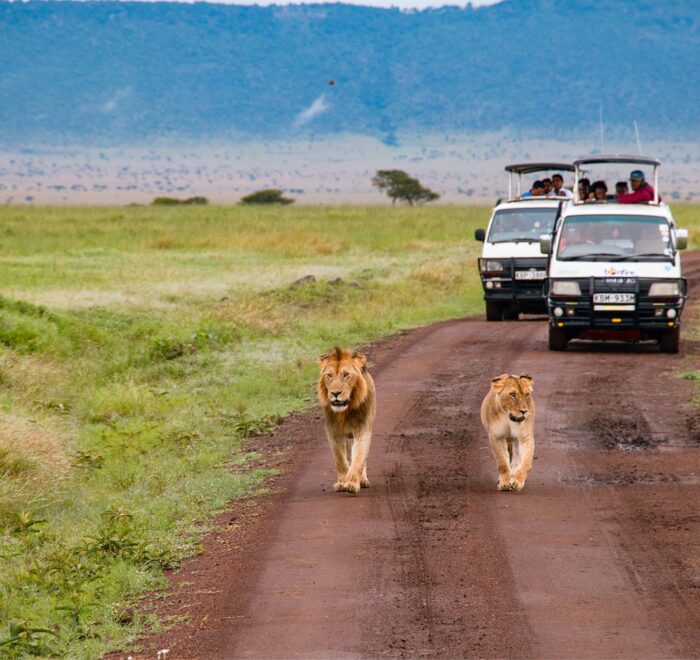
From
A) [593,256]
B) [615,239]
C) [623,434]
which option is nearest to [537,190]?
[615,239]

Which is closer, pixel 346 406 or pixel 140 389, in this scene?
pixel 346 406

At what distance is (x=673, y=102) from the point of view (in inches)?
7057

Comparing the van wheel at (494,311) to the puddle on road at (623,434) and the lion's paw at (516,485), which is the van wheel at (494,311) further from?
the lion's paw at (516,485)

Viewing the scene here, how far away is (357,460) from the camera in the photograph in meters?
9.72

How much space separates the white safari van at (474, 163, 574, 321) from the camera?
2227 centimetres

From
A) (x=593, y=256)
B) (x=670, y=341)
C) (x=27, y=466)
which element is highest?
(x=593, y=256)

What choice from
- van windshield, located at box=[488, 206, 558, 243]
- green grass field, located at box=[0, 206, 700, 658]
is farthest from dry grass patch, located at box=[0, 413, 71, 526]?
van windshield, located at box=[488, 206, 558, 243]

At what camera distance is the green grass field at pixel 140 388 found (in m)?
8.12

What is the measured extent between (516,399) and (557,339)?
8737 mm

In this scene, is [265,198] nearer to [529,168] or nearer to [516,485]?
[529,168]

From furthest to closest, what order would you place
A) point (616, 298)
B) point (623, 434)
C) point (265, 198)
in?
point (265, 198) < point (616, 298) < point (623, 434)

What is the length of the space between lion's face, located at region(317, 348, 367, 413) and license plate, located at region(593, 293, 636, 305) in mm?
8313

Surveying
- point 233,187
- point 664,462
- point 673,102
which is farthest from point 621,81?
point 664,462

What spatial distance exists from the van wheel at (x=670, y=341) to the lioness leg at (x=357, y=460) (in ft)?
29.3
